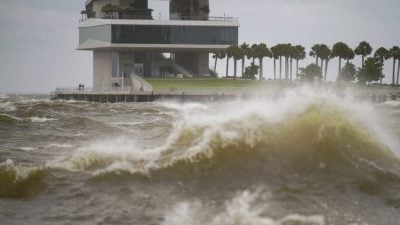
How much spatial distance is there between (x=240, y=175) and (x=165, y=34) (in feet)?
332

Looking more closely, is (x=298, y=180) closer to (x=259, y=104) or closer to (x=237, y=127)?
(x=237, y=127)

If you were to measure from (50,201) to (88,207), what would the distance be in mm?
918

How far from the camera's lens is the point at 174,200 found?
11.6 metres

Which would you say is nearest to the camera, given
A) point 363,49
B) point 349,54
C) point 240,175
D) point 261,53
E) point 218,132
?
point 240,175

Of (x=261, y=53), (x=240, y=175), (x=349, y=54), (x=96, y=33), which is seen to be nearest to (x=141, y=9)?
(x=96, y=33)

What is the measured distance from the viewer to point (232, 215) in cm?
1071

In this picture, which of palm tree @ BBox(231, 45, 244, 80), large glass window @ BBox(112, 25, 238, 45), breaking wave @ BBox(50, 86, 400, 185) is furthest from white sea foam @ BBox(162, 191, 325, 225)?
palm tree @ BBox(231, 45, 244, 80)

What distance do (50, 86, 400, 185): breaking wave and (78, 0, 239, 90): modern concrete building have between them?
91.1m

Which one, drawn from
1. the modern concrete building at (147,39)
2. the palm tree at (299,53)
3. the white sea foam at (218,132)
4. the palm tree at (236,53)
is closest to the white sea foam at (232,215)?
the white sea foam at (218,132)

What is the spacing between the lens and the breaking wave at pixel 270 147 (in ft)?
44.2

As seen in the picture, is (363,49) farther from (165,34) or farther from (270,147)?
(270,147)

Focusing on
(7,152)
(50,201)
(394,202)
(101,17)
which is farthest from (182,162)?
(101,17)

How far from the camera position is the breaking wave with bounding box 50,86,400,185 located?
44.2 ft

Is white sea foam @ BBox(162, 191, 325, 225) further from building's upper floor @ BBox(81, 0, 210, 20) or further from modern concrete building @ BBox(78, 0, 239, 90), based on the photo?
building's upper floor @ BBox(81, 0, 210, 20)
